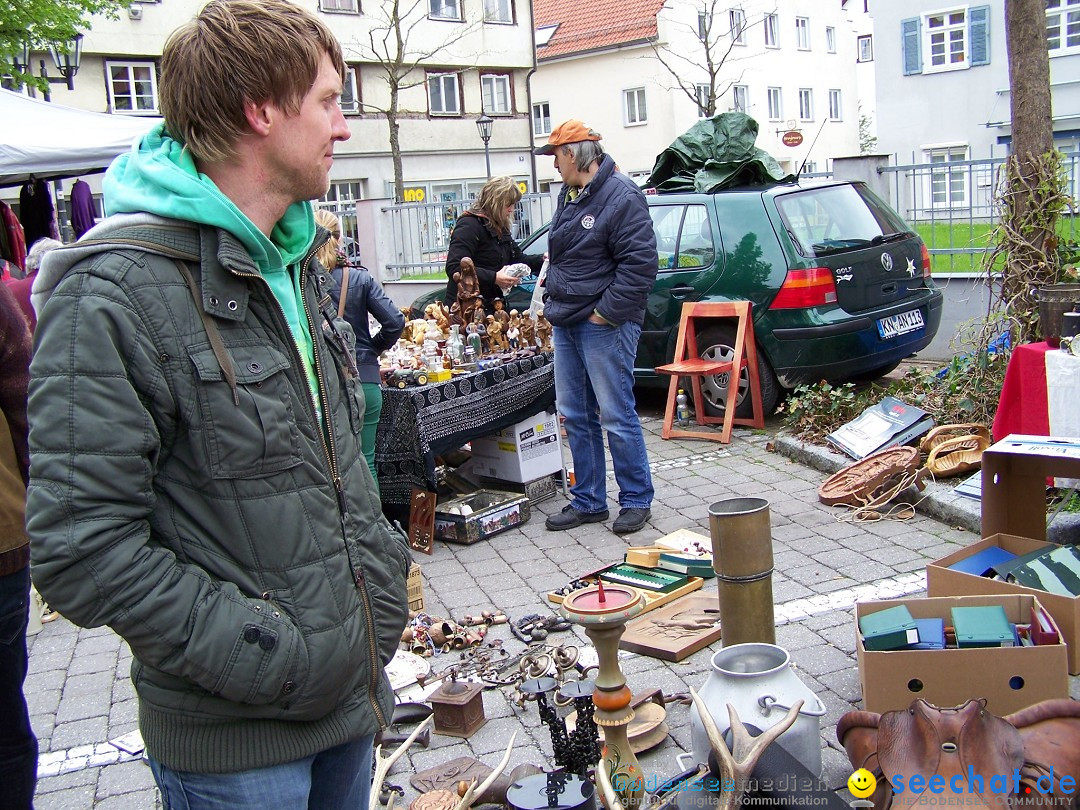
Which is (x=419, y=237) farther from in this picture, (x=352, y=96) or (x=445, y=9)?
(x=445, y=9)

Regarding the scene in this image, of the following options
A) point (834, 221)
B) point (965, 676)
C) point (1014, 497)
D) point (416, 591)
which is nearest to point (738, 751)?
point (965, 676)

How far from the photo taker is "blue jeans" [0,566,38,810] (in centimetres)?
261

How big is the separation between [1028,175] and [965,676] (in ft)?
13.8

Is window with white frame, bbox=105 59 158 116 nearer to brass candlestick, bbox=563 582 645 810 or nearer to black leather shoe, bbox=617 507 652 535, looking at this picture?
black leather shoe, bbox=617 507 652 535

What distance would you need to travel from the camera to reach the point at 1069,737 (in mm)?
2756

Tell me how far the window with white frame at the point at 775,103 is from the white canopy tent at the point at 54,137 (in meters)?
36.4

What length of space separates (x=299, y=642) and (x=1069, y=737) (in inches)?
87.2

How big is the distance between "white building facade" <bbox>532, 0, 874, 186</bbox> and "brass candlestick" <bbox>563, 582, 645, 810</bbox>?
3394 centimetres

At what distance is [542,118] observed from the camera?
4253 centimetres

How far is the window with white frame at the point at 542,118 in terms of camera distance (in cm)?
4184

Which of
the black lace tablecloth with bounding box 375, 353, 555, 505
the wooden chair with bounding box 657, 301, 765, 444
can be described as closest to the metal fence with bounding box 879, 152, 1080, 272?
the wooden chair with bounding box 657, 301, 765, 444

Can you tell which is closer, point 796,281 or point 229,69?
point 229,69

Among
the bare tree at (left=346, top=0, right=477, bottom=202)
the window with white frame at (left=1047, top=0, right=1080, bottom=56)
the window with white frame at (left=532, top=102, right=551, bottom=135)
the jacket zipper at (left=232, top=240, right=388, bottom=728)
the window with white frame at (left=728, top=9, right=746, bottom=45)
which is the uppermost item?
the window with white frame at (left=728, top=9, right=746, bottom=45)

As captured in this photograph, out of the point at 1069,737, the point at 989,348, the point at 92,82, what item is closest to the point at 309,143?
the point at 1069,737
